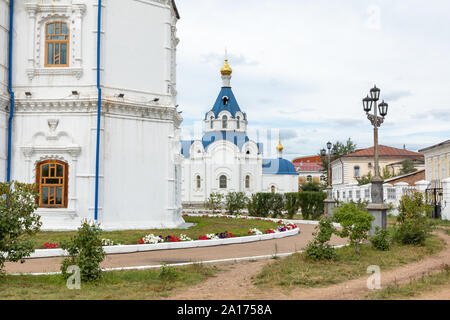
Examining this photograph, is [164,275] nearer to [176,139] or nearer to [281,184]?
[176,139]

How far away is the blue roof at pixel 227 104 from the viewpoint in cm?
5553

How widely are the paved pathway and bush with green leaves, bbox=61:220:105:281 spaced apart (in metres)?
1.69

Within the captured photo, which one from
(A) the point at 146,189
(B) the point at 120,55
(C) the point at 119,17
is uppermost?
(C) the point at 119,17

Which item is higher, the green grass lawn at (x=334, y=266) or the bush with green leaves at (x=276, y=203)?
the bush with green leaves at (x=276, y=203)

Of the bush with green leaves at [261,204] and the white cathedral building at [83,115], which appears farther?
the bush with green leaves at [261,204]

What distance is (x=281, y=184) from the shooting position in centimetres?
5459

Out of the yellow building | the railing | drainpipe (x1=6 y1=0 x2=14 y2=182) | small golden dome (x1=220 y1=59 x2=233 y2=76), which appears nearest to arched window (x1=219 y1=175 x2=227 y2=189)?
small golden dome (x1=220 y1=59 x2=233 y2=76)

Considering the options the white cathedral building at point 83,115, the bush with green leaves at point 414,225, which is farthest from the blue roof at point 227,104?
the bush with green leaves at point 414,225

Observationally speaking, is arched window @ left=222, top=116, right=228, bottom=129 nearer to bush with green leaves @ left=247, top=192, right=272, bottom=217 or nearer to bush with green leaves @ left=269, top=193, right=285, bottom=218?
bush with green leaves @ left=247, top=192, right=272, bottom=217

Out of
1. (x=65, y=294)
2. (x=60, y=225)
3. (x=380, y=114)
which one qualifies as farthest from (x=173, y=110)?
(x=65, y=294)

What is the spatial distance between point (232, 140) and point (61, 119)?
127 ft

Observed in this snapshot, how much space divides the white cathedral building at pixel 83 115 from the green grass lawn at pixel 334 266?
8064 mm

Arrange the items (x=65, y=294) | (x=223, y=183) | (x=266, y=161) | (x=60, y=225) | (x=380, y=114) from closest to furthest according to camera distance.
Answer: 1. (x=65, y=294)
2. (x=380, y=114)
3. (x=60, y=225)
4. (x=223, y=183)
5. (x=266, y=161)

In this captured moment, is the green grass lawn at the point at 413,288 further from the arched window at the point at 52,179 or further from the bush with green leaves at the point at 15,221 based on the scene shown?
the arched window at the point at 52,179
